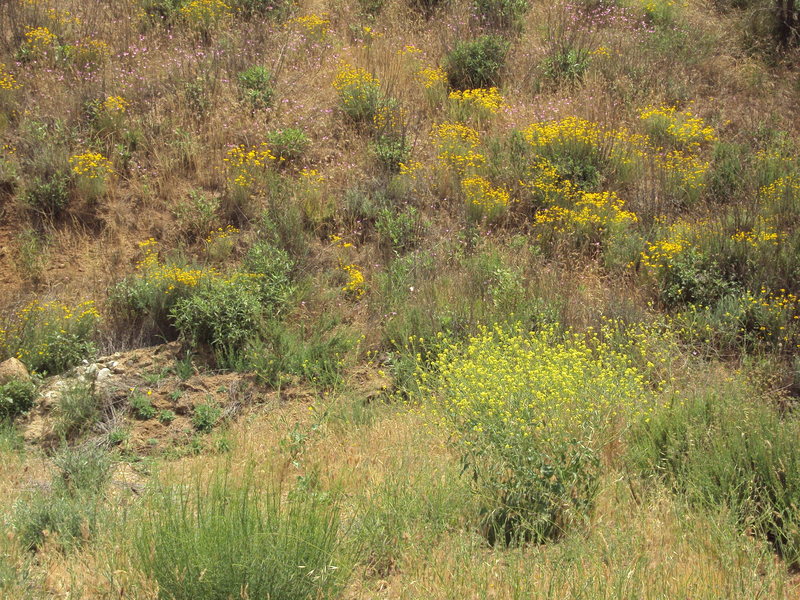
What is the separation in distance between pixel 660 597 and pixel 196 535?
2271 millimetres

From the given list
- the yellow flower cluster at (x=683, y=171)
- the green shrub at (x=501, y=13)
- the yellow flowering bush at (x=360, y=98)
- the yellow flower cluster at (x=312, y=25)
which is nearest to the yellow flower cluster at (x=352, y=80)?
the yellow flowering bush at (x=360, y=98)

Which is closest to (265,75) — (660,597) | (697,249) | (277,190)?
(277,190)

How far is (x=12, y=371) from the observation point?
283 inches

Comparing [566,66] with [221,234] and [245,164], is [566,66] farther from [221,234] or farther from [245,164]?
[221,234]

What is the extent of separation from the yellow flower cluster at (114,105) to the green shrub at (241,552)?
754 cm

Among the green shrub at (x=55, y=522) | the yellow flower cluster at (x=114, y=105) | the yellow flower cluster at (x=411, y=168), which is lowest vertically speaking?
the green shrub at (x=55, y=522)

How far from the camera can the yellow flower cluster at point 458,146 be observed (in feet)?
32.4

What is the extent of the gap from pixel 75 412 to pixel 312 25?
25.8ft

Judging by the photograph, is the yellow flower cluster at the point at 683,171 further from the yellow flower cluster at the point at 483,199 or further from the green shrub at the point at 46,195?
the green shrub at the point at 46,195

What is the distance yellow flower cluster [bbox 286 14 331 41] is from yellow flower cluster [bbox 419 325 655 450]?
7790mm

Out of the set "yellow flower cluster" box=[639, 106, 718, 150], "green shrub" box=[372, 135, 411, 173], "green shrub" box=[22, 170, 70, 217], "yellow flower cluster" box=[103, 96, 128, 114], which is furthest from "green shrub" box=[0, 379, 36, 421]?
"yellow flower cluster" box=[639, 106, 718, 150]

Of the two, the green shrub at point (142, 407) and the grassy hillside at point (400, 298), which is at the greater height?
the grassy hillside at point (400, 298)

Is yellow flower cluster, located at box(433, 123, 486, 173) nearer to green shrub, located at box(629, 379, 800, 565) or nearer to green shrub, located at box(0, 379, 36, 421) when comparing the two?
green shrub, located at box(629, 379, 800, 565)

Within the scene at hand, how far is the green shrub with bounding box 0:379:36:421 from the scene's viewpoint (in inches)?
274
